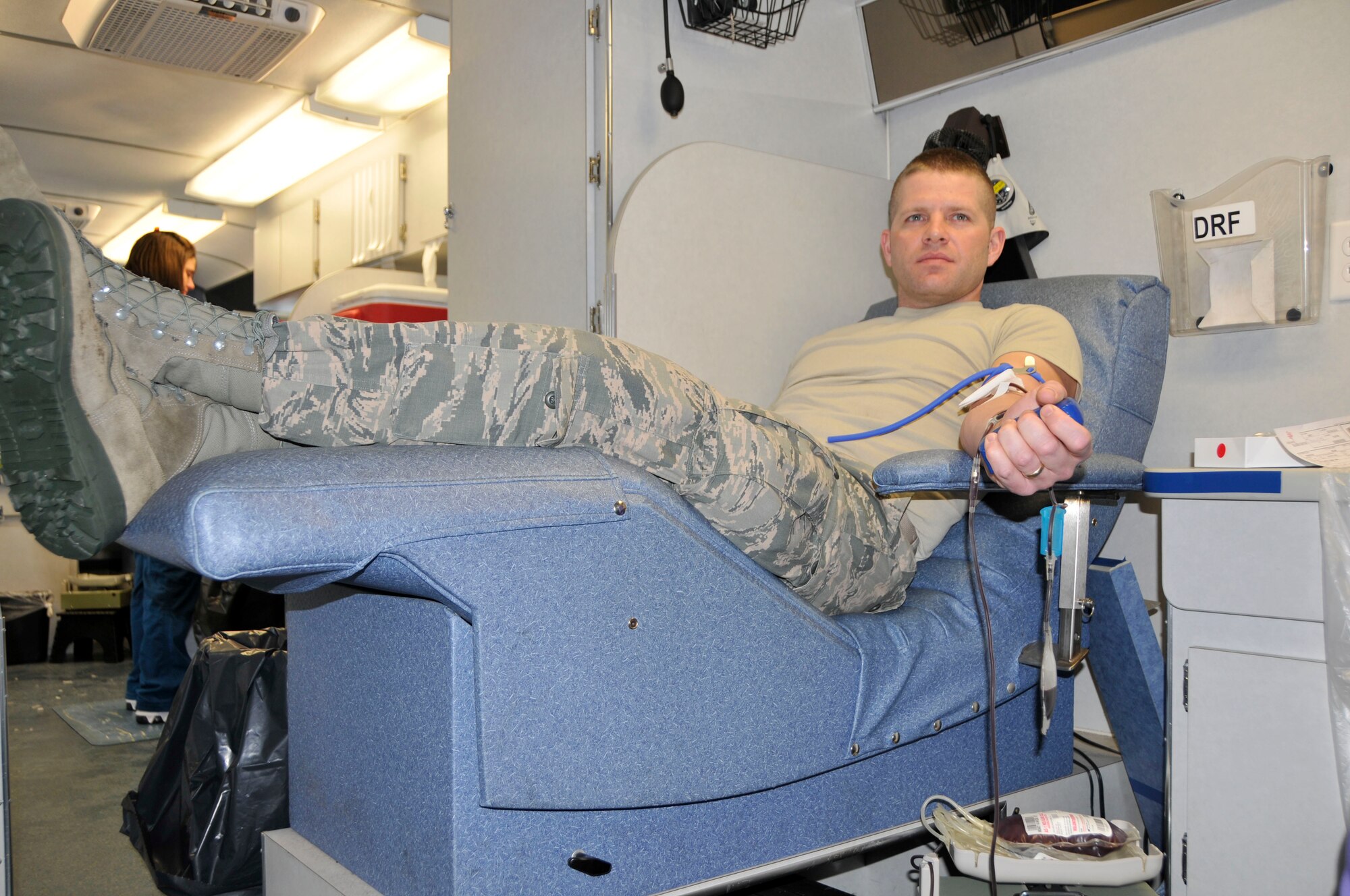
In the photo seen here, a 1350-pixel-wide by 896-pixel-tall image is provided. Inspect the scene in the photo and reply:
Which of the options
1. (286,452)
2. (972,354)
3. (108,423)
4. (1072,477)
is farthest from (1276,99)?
(108,423)

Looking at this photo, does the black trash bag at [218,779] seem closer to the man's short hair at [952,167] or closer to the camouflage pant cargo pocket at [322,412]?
the camouflage pant cargo pocket at [322,412]

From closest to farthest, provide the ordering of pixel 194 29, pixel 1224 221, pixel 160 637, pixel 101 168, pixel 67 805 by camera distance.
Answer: pixel 1224 221
pixel 67 805
pixel 160 637
pixel 194 29
pixel 101 168

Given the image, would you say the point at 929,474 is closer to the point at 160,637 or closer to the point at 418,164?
the point at 160,637

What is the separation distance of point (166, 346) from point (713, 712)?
69cm

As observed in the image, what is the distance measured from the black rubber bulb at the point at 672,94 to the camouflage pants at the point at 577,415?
1086mm

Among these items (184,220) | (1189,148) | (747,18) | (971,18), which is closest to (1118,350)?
(1189,148)

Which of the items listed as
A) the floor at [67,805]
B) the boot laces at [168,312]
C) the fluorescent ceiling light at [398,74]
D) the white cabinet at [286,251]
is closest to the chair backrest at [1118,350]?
the boot laces at [168,312]

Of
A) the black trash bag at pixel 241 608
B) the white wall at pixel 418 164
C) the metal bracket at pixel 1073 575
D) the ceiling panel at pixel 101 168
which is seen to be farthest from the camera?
the ceiling panel at pixel 101 168

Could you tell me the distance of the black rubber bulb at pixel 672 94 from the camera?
2.12m

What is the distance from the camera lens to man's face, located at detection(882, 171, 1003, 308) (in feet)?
6.16

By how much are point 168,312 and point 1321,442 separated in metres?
1.46

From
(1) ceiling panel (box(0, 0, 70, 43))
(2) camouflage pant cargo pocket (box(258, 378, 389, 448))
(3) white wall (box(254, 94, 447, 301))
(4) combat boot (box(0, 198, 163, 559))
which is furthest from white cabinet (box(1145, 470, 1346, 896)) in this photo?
(1) ceiling panel (box(0, 0, 70, 43))

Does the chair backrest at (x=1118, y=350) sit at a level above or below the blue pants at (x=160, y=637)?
above

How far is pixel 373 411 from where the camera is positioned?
39.3 inches
